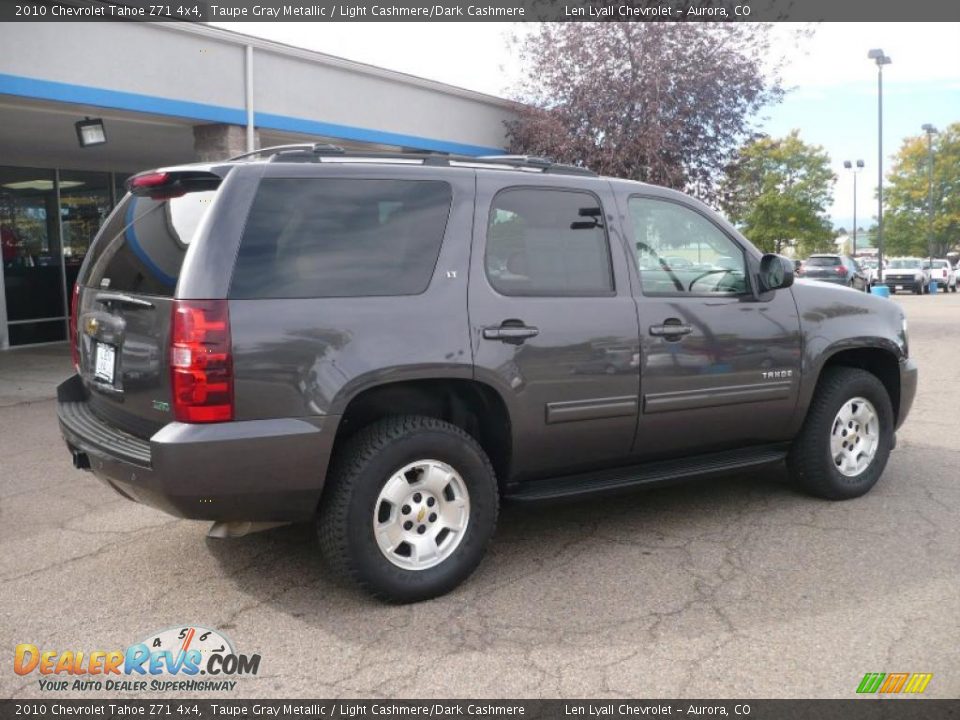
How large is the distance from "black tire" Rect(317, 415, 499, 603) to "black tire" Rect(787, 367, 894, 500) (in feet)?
7.29

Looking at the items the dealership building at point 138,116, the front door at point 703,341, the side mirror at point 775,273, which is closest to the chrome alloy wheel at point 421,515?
the front door at point 703,341

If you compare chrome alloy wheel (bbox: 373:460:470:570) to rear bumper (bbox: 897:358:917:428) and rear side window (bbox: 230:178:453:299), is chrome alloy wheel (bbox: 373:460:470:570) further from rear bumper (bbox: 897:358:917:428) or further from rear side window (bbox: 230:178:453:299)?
rear bumper (bbox: 897:358:917:428)

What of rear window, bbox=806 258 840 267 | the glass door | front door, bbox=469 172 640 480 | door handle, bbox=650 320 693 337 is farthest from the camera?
rear window, bbox=806 258 840 267

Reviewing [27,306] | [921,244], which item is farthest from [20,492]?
[921,244]

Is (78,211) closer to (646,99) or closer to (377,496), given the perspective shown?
(646,99)

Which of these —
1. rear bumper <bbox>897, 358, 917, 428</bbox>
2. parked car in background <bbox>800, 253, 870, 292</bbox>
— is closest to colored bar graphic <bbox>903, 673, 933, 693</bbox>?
rear bumper <bbox>897, 358, 917, 428</bbox>

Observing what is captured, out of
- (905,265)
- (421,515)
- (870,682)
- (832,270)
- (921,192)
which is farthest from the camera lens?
(921,192)

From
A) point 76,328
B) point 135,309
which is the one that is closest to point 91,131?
point 76,328

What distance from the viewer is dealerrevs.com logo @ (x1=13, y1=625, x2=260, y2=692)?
10.6 feet

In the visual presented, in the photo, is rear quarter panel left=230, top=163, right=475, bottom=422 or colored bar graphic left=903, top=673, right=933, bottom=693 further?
rear quarter panel left=230, top=163, right=475, bottom=422

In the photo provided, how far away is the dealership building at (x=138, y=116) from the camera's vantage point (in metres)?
9.20

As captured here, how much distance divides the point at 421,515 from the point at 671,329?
1.62 meters

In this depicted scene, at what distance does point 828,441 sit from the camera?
5.30 m

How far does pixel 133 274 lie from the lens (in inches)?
154
